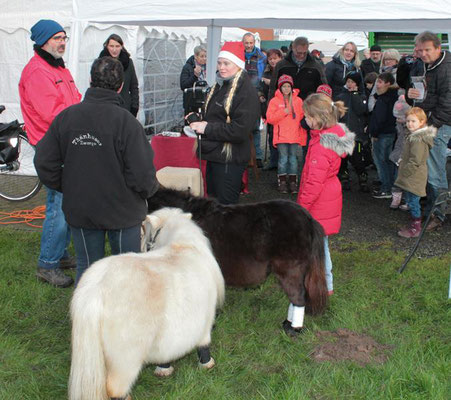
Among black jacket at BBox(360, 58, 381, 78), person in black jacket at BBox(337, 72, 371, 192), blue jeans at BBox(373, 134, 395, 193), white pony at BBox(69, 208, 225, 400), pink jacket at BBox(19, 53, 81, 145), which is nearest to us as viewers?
white pony at BBox(69, 208, 225, 400)

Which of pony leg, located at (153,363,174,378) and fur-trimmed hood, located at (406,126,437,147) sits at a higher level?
fur-trimmed hood, located at (406,126,437,147)

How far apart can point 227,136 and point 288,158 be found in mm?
3566

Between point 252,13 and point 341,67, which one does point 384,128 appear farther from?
point 252,13

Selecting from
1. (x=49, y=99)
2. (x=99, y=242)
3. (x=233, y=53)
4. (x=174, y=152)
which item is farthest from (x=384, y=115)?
(x=99, y=242)

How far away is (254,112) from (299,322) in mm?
1837

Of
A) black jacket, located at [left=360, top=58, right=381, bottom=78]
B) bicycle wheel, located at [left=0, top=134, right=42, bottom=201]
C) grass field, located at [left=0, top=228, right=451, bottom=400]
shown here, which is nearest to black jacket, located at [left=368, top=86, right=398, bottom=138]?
grass field, located at [left=0, top=228, right=451, bottom=400]

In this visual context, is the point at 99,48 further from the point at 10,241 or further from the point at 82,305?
the point at 82,305

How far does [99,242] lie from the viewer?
11.3 ft

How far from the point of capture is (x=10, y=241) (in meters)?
5.55

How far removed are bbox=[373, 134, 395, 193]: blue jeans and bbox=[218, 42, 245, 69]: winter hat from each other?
348 centimetres

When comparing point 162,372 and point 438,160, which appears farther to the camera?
point 438,160

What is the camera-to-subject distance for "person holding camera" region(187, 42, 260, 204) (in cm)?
446

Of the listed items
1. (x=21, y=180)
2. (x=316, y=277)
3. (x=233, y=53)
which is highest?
(x=233, y=53)

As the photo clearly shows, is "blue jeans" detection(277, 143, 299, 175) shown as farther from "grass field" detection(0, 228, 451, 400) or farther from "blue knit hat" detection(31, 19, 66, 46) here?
"blue knit hat" detection(31, 19, 66, 46)
